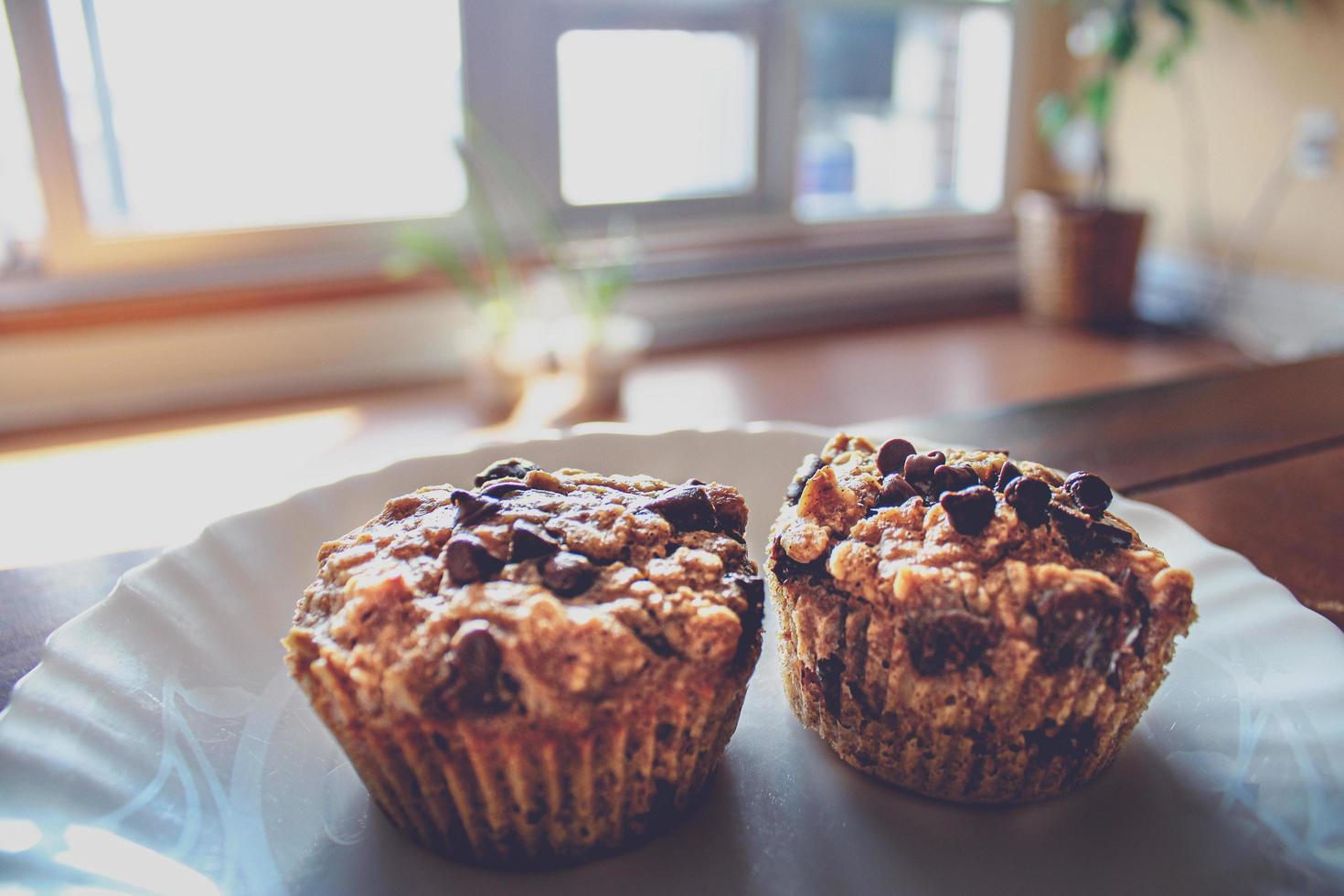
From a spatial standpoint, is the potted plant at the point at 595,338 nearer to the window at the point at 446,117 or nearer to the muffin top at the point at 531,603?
the window at the point at 446,117

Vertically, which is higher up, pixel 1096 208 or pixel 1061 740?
pixel 1096 208

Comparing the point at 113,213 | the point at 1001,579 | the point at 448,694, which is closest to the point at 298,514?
the point at 448,694

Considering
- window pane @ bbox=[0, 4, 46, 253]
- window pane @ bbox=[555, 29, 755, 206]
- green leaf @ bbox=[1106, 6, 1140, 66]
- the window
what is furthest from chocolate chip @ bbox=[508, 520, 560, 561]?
green leaf @ bbox=[1106, 6, 1140, 66]

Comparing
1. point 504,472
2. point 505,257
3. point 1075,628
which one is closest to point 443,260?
point 505,257

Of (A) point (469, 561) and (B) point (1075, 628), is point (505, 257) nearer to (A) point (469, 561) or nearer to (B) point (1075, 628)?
(A) point (469, 561)

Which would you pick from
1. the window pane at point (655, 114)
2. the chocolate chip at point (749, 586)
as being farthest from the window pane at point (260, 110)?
the chocolate chip at point (749, 586)

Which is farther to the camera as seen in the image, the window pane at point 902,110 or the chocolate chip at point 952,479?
the window pane at point 902,110

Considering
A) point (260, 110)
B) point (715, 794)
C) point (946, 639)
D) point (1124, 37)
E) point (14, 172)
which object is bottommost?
point (715, 794)
